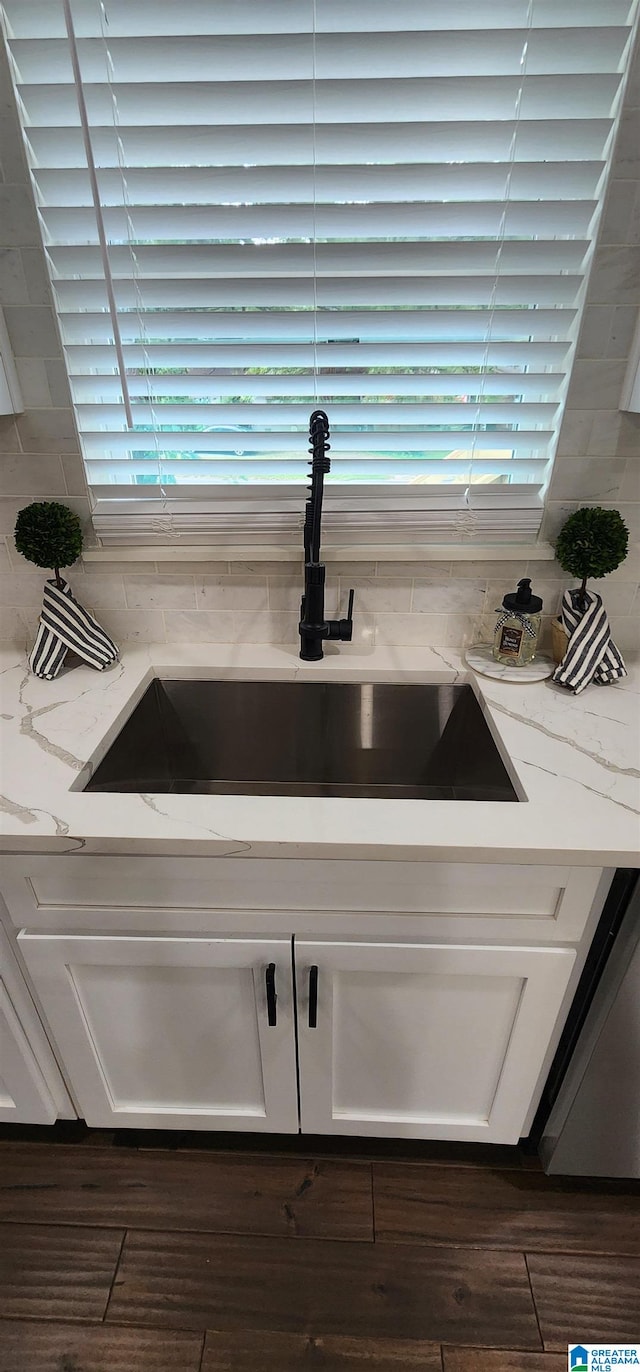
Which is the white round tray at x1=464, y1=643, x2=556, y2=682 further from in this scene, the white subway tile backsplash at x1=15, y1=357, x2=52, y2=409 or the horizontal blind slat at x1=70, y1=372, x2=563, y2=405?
the white subway tile backsplash at x1=15, y1=357, x2=52, y2=409

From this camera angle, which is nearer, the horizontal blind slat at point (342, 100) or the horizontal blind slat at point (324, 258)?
the horizontal blind slat at point (342, 100)

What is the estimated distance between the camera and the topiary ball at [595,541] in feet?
4.09

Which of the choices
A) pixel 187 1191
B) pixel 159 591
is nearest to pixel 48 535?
pixel 159 591

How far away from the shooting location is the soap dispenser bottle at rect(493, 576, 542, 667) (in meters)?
1.29

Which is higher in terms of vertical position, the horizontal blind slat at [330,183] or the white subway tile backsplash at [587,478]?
the horizontal blind slat at [330,183]

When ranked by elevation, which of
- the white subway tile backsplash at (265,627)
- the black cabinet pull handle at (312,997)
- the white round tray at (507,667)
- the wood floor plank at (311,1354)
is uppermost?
the white subway tile backsplash at (265,627)

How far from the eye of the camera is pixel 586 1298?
1188 mm

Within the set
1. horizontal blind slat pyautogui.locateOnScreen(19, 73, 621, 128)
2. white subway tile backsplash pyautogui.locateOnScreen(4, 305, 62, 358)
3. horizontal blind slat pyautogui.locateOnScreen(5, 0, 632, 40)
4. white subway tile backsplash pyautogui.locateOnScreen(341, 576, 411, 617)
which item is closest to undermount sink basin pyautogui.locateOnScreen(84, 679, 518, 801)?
white subway tile backsplash pyautogui.locateOnScreen(341, 576, 411, 617)

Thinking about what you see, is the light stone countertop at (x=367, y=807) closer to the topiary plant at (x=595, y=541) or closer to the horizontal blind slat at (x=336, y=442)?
the topiary plant at (x=595, y=541)

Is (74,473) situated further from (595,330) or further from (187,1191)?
(187,1191)

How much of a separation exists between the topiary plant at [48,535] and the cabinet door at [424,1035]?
34.5 inches

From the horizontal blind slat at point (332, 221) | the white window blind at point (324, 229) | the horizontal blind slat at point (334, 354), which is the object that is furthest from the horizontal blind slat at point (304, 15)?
the horizontal blind slat at point (334, 354)

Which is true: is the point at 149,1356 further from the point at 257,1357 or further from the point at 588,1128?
the point at 588,1128

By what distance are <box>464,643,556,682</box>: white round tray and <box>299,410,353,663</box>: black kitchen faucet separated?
0.28 m
